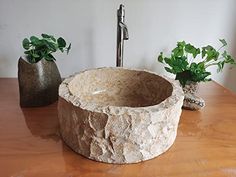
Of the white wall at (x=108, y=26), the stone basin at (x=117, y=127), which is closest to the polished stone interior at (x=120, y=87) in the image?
the stone basin at (x=117, y=127)

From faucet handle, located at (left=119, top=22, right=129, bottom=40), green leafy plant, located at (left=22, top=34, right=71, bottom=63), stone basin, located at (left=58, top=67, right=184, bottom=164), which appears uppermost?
faucet handle, located at (left=119, top=22, right=129, bottom=40)

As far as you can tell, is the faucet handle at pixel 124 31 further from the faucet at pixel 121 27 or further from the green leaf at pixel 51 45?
the green leaf at pixel 51 45

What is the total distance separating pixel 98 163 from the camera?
0.60 m

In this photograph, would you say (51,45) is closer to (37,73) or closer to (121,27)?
(37,73)

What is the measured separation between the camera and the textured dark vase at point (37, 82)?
2.57ft

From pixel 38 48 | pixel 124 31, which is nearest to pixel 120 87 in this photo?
pixel 124 31

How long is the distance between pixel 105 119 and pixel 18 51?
620 mm

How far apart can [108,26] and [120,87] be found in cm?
29

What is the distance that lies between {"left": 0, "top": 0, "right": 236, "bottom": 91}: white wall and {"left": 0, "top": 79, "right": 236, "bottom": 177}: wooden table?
0.28 meters

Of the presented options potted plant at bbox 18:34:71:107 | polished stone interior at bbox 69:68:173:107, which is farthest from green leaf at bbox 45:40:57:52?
polished stone interior at bbox 69:68:173:107

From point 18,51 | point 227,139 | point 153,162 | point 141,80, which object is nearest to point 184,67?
point 141,80

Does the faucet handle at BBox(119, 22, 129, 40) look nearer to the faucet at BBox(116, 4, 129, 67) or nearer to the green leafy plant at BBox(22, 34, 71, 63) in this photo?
the faucet at BBox(116, 4, 129, 67)

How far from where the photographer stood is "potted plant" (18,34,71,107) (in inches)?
30.9

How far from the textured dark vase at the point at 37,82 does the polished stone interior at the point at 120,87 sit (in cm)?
10
